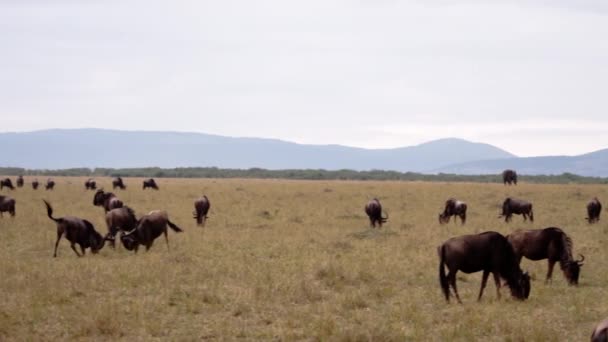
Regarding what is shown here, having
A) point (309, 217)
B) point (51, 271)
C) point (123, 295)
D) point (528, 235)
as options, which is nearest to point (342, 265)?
point (528, 235)

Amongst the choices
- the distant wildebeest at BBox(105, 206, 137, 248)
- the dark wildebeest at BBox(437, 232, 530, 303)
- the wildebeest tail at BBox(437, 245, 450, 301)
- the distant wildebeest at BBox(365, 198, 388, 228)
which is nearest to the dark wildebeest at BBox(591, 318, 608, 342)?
the dark wildebeest at BBox(437, 232, 530, 303)

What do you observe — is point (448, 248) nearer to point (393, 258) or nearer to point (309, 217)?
point (393, 258)

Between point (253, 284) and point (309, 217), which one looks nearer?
point (253, 284)

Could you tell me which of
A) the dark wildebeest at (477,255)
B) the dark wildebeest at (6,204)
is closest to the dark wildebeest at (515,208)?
the dark wildebeest at (477,255)

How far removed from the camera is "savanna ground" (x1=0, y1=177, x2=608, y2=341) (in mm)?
10906

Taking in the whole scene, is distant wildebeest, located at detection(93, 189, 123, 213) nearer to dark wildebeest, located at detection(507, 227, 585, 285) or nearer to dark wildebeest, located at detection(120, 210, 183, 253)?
dark wildebeest, located at detection(120, 210, 183, 253)

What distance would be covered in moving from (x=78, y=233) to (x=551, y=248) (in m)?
11.7

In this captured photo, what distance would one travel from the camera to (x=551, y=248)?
1458cm

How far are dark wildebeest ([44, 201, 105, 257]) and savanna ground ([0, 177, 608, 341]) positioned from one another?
47 cm

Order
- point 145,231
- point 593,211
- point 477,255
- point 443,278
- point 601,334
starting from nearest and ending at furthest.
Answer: point 601,334, point 477,255, point 443,278, point 145,231, point 593,211

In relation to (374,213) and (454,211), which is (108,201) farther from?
(454,211)

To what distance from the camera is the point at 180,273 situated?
52.4ft

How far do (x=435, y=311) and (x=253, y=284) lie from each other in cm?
402

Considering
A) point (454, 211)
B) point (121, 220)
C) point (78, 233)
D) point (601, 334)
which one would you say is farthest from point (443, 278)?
point (454, 211)
